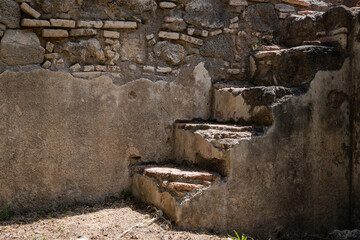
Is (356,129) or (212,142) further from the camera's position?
(356,129)

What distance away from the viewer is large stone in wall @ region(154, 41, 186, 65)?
3.90 m

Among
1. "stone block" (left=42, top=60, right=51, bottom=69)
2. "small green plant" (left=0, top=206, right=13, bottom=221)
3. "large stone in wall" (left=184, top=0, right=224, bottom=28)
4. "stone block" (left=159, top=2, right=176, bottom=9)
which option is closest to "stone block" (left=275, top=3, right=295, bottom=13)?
"large stone in wall" (left=184, top=0, right=224, bottom=28)

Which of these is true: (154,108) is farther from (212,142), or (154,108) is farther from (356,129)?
(356,129)

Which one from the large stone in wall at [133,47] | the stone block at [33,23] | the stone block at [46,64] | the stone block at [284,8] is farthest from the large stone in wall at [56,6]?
the stone block at [284,8]

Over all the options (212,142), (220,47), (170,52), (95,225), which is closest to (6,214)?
(95,225)

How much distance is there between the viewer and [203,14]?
409 centimetres

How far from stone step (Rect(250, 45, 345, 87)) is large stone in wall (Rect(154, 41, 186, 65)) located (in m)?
0.94

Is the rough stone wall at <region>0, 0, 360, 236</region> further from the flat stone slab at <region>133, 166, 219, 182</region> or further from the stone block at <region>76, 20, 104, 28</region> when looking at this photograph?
the flat stone slab at <region>133, 166, 219, 182</region>

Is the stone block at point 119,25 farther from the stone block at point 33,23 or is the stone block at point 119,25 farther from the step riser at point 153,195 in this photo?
the step riser at point 153,195

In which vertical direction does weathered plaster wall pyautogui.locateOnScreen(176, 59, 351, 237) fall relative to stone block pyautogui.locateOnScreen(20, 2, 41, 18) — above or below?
below

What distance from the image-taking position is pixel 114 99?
3695 millimetres

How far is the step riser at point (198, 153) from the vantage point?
3.21m

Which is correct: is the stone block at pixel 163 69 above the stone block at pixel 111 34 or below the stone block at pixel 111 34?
below

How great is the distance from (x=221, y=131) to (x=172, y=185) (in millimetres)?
670
